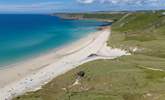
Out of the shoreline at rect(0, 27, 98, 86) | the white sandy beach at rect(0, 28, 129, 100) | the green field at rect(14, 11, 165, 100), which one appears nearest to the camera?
the green field at rect(14, 11, 165, 100)

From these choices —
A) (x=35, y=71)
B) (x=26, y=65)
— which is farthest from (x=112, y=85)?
(x=26, y=65)

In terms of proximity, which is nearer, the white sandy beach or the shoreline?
the white sandy beach

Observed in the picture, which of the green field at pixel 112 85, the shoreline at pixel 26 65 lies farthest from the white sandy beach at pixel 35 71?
the green field at pixel 112 85

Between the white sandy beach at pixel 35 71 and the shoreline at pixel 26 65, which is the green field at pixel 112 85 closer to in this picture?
the white sandy beach at pixel 35 71

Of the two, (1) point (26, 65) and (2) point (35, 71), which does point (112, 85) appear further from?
(1) point (26, 65)

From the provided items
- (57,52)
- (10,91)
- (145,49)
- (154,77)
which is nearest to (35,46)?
(57,52)

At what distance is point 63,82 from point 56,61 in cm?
2609

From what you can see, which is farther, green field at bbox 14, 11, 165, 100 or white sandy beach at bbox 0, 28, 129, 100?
white sandy beach at bbox 0, 28, 129, 100

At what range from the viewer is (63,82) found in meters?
41.1

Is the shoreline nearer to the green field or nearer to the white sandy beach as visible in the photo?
the white sandy beach

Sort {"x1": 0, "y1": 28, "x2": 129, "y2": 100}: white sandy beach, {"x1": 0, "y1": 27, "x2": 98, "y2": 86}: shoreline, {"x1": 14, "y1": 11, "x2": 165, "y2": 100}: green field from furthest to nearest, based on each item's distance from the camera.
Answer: {"x1": 0, "y1": 27, "x2": 98, "y2": 86}: shoreline → {"x1": 0, "y1": 28, "x2": 129, "y2": 100}: white sandy beach → {"x1": 14, "y1": 11, "x2": 165, "y2": 100}: green field

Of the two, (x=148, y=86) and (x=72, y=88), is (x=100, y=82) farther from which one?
(x=148, y=86)

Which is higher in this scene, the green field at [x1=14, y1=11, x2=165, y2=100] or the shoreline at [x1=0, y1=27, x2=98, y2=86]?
the shoreline at [x1=0, y1=27, x2=98, y2=86]

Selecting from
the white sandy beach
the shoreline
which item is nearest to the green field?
the white sandy beach
